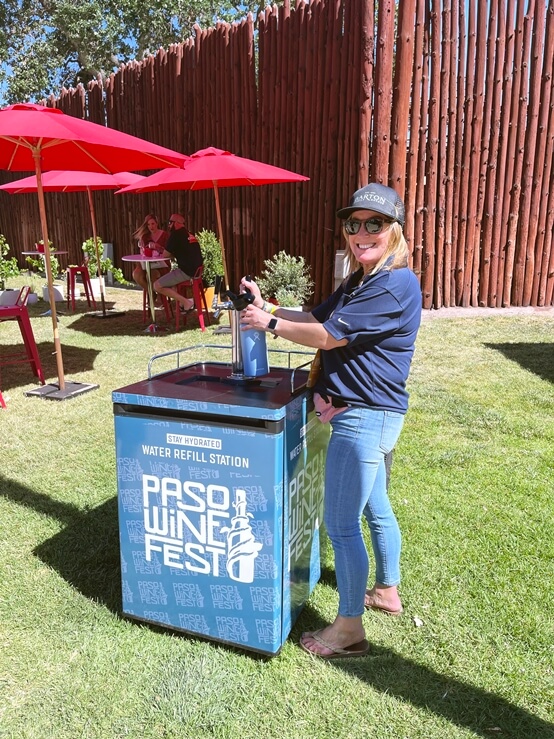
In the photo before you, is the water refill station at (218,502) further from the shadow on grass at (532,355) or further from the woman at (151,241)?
the woman at (151,241)

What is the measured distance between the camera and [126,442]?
2.36 metres

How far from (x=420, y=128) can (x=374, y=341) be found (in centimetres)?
776

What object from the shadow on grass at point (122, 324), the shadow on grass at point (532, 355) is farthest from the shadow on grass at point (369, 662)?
the shadow on grass at point (122, 324)

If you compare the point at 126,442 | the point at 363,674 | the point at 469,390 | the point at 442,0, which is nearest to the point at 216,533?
the point at 126,442

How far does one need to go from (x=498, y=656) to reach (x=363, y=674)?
56 centimetres

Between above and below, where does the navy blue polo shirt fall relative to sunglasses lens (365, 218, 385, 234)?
below

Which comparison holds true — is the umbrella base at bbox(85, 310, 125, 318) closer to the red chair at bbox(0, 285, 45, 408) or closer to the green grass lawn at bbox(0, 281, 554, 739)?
the red chair at bbox(0, 285, 45, 408)

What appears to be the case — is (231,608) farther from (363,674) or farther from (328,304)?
(328,304)

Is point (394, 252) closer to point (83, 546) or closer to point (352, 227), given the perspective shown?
point (352, 227)

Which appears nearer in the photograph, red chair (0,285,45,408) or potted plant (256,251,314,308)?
red chair (0,285,45,408)

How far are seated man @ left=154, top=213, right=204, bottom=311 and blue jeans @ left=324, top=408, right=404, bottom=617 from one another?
6828mm

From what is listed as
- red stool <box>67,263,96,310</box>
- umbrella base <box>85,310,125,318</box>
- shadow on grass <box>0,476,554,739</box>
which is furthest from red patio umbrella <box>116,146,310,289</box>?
shadow on grass <box>0,476,554,739</box>

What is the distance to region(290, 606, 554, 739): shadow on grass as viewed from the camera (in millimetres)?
2062

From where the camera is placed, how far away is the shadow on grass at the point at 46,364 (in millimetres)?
6359
